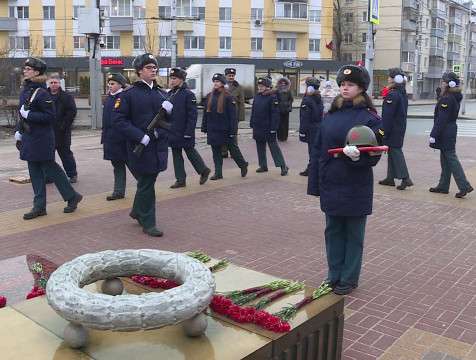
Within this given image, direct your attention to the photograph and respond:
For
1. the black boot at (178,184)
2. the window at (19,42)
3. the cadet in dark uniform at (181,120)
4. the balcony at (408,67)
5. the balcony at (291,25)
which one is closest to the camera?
the cadet in dark uniform at (181,120)

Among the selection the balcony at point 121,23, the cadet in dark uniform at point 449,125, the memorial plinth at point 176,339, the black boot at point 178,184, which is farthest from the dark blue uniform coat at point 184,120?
the balcony at point 121,23

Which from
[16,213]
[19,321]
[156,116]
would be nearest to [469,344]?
[19,321]

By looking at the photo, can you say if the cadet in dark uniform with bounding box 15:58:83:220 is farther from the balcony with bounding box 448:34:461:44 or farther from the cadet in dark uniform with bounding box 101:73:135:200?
the balcony with bounding box 448:34:461:44

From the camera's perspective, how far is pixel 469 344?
12.7 ft

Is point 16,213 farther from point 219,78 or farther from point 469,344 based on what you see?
point 469,344

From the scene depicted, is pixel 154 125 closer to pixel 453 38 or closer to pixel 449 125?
pixel 449 125

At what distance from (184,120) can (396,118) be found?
347cm

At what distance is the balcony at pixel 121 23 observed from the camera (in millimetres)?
51906

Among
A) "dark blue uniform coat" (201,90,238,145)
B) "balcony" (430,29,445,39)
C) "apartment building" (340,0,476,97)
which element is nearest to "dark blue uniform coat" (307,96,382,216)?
"dark blue uniform coat" (201,90,238,145)

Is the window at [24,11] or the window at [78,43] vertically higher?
the window at [24,11]

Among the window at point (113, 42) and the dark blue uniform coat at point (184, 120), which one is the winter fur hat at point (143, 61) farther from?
the window at point (113, 42)

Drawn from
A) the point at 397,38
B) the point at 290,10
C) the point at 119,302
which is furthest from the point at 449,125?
the point at 397,38

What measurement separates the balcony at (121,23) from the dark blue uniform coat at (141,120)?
48.6m

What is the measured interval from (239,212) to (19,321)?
4959 mm
